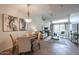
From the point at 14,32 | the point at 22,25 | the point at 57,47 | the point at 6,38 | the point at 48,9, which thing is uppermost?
the point at 48,9

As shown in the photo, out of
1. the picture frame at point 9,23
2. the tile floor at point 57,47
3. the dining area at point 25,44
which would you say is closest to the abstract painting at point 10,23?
the picture frame at point 9,23

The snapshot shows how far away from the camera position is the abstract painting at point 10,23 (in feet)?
9.18

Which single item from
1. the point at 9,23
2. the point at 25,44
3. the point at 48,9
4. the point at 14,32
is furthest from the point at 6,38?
the point at 48,9

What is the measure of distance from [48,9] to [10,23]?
912mm

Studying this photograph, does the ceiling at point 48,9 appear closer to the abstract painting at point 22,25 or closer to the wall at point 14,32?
the wall at point 14,32

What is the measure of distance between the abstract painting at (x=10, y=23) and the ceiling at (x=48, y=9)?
0.20 metres

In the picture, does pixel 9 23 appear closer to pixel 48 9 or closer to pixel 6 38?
pixel 6 38

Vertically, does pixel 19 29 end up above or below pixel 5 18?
below

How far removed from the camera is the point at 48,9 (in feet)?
9.16

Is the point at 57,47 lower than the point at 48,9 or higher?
lower

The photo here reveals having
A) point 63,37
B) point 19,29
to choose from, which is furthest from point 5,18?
point 63,37

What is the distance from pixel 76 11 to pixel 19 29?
4.40ft
